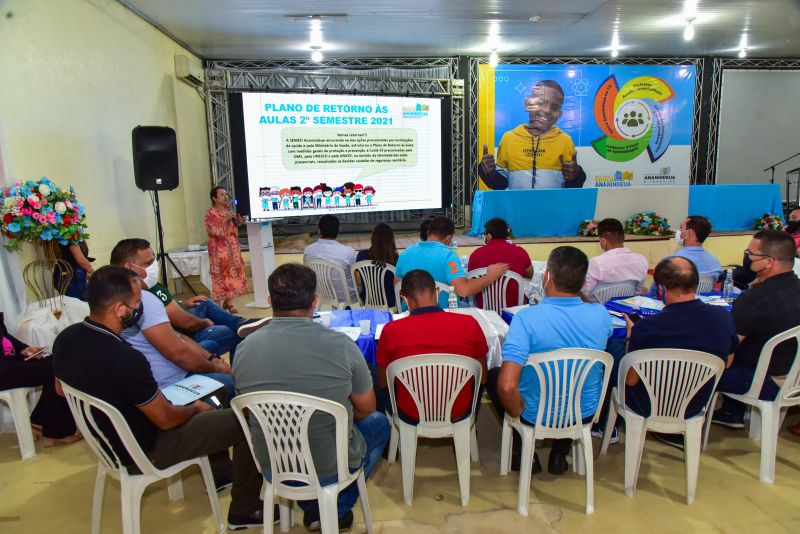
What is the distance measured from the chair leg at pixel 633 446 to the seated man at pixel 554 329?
342 mm

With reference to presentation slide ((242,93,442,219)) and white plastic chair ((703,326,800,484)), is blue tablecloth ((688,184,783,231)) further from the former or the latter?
white plastic chair ((703,326,800,484))

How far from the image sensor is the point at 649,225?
8109mm

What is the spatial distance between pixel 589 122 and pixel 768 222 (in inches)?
136

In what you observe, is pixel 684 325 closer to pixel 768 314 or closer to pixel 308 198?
pixel 768 314

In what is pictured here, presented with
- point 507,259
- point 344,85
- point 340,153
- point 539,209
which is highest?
point 344,85

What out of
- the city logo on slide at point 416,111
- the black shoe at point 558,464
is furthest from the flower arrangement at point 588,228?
the black shoe at point 558,464

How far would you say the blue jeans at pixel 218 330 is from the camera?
3.50 metres

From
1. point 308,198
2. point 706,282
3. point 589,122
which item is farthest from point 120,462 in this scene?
point 589,122

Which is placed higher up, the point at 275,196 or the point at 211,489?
the point at 275,196

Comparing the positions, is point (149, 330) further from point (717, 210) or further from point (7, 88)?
point (717, 210)

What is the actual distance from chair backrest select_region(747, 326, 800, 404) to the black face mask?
3.00 meters

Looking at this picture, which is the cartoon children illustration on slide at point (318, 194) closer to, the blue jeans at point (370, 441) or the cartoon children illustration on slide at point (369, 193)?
the cartoon children illustration on slide at point (369, 193)

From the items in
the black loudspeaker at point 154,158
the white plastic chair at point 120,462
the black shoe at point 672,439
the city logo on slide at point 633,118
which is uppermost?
the city logo on slide at point 633,118

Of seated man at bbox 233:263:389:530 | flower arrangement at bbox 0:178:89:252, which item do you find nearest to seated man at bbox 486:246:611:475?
seated man at bbox 233:263:389:530
